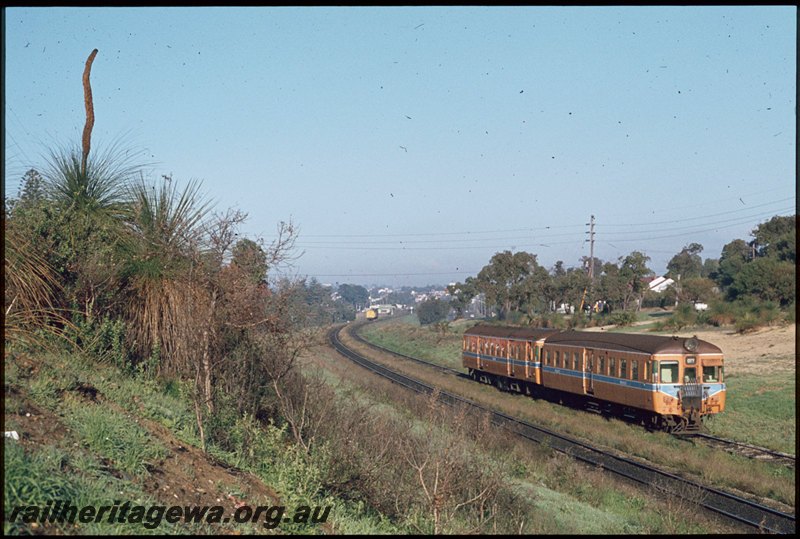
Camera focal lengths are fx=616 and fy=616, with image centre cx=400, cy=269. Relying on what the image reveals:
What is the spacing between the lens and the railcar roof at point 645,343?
61.3 feet

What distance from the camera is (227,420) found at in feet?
33.6

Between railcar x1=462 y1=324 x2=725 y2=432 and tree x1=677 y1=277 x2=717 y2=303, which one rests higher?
tree x1=677 y1=277 x2=717 y2=303

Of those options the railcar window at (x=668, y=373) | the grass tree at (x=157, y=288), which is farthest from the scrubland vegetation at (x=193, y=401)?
the railcar window at (x=668, y=373)

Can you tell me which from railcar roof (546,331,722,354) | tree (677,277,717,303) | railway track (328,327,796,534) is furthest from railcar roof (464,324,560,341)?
tree (677,277,717,303)

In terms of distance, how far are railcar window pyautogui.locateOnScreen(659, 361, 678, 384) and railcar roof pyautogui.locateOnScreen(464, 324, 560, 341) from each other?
25.4 ft

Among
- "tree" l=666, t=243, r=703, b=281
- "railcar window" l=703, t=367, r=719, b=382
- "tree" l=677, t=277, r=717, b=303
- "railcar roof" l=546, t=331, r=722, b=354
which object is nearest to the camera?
"railcar roof" l=546, t=331, r=722, b=354

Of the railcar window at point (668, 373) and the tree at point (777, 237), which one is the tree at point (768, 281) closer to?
the tree at point (777, 237)

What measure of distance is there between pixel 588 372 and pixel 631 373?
253 centimetres

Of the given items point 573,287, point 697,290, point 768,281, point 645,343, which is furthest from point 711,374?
point 697,290

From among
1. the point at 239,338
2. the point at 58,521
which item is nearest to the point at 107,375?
the point at 239,338

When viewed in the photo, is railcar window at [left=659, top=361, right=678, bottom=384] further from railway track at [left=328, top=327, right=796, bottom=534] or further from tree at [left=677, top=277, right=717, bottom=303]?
tree at [left=677, top=277, right=717, bottom=303]

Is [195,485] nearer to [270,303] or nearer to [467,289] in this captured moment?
[270,303]

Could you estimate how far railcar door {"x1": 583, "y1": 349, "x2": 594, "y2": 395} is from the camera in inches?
856

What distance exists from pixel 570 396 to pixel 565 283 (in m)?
34.2
